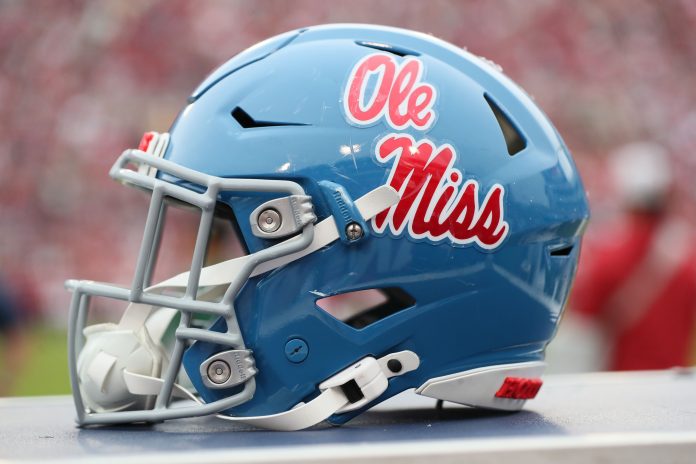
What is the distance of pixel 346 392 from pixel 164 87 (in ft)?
19.6

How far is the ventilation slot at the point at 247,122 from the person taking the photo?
1.74m

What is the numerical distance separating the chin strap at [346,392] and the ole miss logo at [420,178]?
0.70 ft

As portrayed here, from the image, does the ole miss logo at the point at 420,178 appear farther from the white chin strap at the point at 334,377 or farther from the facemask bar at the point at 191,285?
the facemask bar at the point at 191,285

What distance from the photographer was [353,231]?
1.68m

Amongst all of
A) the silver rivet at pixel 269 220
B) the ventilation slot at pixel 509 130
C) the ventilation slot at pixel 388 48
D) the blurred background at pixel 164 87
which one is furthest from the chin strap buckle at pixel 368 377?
the blurred background at pixel 164 87

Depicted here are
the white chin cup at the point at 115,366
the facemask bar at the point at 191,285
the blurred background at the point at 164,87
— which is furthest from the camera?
the blurred background at the point at 164,87

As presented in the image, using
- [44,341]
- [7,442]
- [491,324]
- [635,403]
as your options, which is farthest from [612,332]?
[44,341]

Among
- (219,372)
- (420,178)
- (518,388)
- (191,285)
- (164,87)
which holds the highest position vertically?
(164,87)

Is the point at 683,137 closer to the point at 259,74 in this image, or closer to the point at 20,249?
Result: the point at 20,249

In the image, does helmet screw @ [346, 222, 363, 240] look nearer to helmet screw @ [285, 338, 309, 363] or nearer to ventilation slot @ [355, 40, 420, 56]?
helmet screw @ [285, 338, 309, 363]

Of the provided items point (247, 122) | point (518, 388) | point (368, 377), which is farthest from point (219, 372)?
point (518, 388)

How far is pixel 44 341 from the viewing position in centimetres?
1045

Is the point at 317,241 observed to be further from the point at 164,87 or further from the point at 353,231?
the point at 164,87

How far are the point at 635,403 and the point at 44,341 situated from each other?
30.3ft
